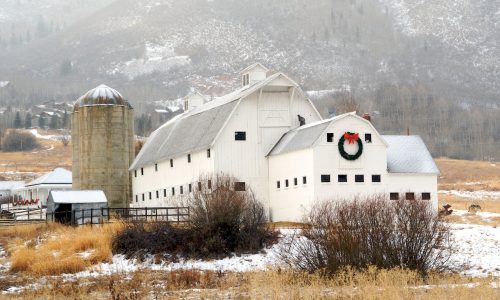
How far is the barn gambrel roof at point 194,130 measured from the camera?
52938mm

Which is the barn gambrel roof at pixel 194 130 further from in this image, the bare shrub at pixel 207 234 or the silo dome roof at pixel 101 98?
the bare shrub at pixel 207 234

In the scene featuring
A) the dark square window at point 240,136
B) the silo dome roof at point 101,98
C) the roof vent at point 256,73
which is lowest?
the dark square window at point 240,136

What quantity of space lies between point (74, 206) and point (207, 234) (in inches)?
536

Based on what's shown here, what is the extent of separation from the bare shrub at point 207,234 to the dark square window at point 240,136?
1080 cm

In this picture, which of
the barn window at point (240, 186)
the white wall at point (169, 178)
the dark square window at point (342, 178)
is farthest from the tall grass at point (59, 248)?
the dark square window at point (342, 178)

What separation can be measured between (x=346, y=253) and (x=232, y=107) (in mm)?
22013

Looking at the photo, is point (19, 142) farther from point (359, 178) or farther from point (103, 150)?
point (359, 178)

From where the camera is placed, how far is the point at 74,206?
50.9 metres

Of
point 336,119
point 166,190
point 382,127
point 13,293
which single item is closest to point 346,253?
point 13,293

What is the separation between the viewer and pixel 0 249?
141 feet

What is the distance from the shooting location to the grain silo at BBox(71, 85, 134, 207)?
62625 millimetres

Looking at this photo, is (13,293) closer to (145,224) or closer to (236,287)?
(236,287)

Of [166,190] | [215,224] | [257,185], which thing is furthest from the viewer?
[166,190]

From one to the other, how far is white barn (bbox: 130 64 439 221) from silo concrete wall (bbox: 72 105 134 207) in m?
6.21
